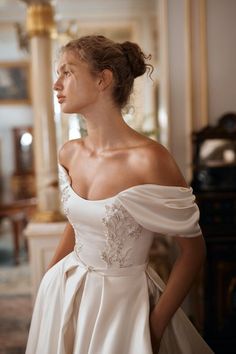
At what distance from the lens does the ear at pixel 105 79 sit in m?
1.14

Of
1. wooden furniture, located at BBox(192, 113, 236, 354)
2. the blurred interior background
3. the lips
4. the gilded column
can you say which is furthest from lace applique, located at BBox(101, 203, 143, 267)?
the gilded column

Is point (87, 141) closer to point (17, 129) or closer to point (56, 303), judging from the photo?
point (56, 303)

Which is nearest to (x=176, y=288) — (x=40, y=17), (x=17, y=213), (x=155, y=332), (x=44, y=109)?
(x=155, y=332)

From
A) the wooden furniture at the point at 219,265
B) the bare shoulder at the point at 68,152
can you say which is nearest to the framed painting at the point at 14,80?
the wooden furniture at the point at 219,265

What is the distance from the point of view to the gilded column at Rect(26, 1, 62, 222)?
123 inches

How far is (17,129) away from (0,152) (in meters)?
0.62

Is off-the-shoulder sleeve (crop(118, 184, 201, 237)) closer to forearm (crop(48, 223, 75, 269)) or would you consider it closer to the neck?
the neck

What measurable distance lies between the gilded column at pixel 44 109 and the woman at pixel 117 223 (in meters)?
1.98

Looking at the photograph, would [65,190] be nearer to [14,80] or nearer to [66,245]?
[66,245]

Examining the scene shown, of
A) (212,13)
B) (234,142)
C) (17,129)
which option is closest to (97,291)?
(234,142)

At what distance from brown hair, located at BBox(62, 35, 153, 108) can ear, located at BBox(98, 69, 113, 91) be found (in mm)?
11

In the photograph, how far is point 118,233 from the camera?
3.78ft

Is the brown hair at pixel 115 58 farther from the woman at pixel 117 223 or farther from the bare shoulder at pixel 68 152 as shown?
the bare shoulder at pixel 68 152

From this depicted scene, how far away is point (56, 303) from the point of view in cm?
127
